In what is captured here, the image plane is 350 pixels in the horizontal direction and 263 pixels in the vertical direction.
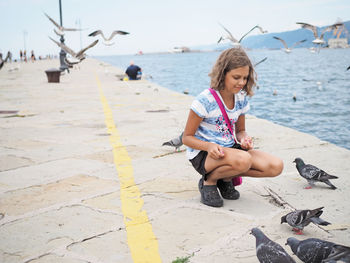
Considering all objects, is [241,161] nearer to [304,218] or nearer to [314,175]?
[304,218]

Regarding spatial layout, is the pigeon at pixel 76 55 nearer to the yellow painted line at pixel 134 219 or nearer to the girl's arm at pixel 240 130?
the yellow painted line at pixel 134 219

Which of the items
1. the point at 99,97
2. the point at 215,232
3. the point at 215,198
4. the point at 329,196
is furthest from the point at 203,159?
the point at 99,97

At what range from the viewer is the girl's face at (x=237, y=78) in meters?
2.82

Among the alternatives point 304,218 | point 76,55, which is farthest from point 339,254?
point 76,55

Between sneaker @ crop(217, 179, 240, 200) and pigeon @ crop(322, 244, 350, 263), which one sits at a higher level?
pigeon @ crop(322, 244, 350, 263)

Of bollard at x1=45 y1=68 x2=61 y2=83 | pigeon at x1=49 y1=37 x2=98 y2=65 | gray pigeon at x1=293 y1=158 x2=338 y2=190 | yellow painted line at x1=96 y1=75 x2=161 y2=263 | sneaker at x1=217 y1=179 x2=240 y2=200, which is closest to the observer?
yellow painted line at x1=96 y1=75 x2=161 y2=263

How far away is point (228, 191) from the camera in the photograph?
3143 millimetres

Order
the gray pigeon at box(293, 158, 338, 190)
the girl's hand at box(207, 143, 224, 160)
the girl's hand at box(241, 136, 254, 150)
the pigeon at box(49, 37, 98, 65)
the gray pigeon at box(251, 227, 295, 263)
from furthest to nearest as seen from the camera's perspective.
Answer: the pigeon at box(49, 37, 98, 65)
the gray pigeon at box(293, 158, 338, 190)
the girl's hand at box(241, 136, 254, 150)
the girl's hand at box(207, 143, 224, 160)
the gray pigeon at box(251, 227, 295, 263)

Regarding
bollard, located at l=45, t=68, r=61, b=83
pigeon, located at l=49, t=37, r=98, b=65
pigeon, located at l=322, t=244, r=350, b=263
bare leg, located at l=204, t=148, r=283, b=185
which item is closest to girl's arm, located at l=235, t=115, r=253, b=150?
bare leg, located at l=204, t=148, r=283, b=185

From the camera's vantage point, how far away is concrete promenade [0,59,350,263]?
2.36 meters

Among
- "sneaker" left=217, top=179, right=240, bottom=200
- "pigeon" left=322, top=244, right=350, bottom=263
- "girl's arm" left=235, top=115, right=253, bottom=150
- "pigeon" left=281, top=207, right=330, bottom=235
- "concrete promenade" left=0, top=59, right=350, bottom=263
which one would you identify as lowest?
"concrete promenade" left=0, top=59, right=350, bottom=263

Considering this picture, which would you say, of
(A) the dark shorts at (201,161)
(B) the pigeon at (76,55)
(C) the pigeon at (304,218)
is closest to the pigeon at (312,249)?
(C) the pigeon at (304,218)

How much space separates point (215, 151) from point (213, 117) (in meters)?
0.35

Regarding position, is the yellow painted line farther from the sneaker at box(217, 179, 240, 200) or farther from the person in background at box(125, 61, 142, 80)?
the person in background at box(125, 61, 142, 80)
